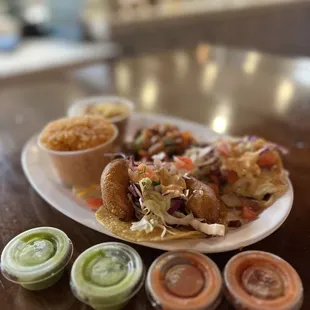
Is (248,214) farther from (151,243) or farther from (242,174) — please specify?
(151,243)

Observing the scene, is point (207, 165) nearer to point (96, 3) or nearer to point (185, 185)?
point (185, 185)

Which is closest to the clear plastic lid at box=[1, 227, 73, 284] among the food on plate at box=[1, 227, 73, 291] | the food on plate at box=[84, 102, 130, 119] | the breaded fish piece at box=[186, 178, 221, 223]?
the food on plate at box=[1, 227, 73, 291]

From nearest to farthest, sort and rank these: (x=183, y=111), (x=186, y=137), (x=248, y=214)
Answer: 1. (x=248, y=214)
2. (x=186, y=137)
3. (x=183, y=111)

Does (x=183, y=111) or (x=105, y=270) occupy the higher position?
(x=105, y=270)

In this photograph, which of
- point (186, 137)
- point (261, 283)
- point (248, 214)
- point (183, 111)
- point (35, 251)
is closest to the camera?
point (261, 283)

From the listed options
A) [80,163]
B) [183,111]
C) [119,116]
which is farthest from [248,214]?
[183,111]

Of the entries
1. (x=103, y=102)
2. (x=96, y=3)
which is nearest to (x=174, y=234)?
(x=103, y=102)

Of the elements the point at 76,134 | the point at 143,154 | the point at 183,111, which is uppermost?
the point at 76,134
